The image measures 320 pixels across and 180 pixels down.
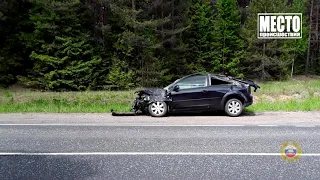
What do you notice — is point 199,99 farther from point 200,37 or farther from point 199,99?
point 200,37

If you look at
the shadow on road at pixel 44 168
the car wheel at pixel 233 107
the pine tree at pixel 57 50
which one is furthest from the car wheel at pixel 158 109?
the pine tree at pixel 57 50

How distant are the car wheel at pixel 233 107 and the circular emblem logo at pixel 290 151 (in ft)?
14.4

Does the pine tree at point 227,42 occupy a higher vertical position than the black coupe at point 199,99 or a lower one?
higher

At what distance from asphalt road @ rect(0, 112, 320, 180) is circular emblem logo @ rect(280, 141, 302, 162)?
101 mm

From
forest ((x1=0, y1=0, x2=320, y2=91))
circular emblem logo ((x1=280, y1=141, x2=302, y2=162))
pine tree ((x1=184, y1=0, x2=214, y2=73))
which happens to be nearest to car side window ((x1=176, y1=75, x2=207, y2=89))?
circular emblem logo ((x1=280, y1=141, x2=302, y2=162))

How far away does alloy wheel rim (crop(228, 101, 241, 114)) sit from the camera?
1098cm

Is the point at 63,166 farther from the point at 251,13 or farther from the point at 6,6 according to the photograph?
the point at 251,13

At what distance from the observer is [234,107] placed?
11000 millimetres

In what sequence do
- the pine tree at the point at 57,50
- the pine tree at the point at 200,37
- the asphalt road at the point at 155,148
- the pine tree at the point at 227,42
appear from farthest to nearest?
1. the pine tree at the point at 227,42
2. the pine tree at the point at 200,37
3. the pine tree at the point at 57,50
4. the asphalt road at the point at 155,148

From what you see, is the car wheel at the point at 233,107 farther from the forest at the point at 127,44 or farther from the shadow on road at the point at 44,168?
the forest at the point at 127,44

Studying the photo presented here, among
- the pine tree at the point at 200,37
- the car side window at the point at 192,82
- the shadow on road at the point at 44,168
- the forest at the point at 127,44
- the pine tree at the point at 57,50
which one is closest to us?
the shadow on road at the point at 44,168

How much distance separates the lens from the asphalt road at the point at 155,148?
4.68m

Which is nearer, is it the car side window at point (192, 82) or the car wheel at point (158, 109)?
the car wheel at point (158, 109)

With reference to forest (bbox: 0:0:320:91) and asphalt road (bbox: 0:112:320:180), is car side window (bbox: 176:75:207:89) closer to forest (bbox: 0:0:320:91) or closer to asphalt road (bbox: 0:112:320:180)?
asphalt road (bbox: 0:112:320:180)
